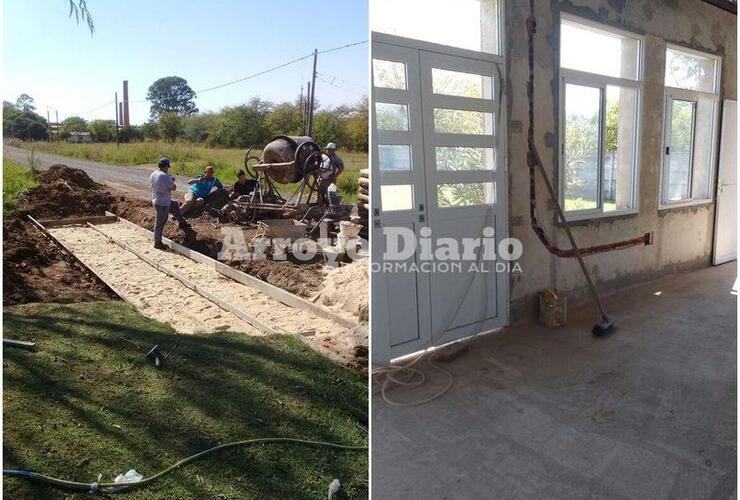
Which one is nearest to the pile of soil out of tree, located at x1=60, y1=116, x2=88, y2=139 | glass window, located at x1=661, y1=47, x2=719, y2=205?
tree, located at x1=60, y1=116, x2=88, y2=139

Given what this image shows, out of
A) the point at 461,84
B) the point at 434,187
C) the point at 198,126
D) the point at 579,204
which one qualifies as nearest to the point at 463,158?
the point at 434,187

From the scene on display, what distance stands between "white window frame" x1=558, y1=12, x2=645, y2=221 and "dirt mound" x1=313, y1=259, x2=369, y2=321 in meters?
2.54

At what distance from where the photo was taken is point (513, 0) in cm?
360

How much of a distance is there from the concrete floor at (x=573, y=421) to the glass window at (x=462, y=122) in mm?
1333

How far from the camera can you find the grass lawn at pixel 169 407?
1.63m

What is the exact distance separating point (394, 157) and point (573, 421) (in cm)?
161

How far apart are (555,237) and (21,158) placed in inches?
135

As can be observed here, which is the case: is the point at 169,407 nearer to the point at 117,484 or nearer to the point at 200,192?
the point at 117,484

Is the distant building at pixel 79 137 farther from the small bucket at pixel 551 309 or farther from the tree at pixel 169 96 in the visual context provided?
the small bucket at pixel 551 309

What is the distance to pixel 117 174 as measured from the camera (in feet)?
5.81

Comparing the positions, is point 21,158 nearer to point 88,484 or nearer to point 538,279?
point 88,484

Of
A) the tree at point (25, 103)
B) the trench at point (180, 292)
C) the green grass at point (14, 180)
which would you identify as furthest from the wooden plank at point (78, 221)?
the tree at point (25, 103)

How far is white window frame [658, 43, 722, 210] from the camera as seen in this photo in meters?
5.27

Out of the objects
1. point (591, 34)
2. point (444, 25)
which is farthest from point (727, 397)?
point (591, 34)
